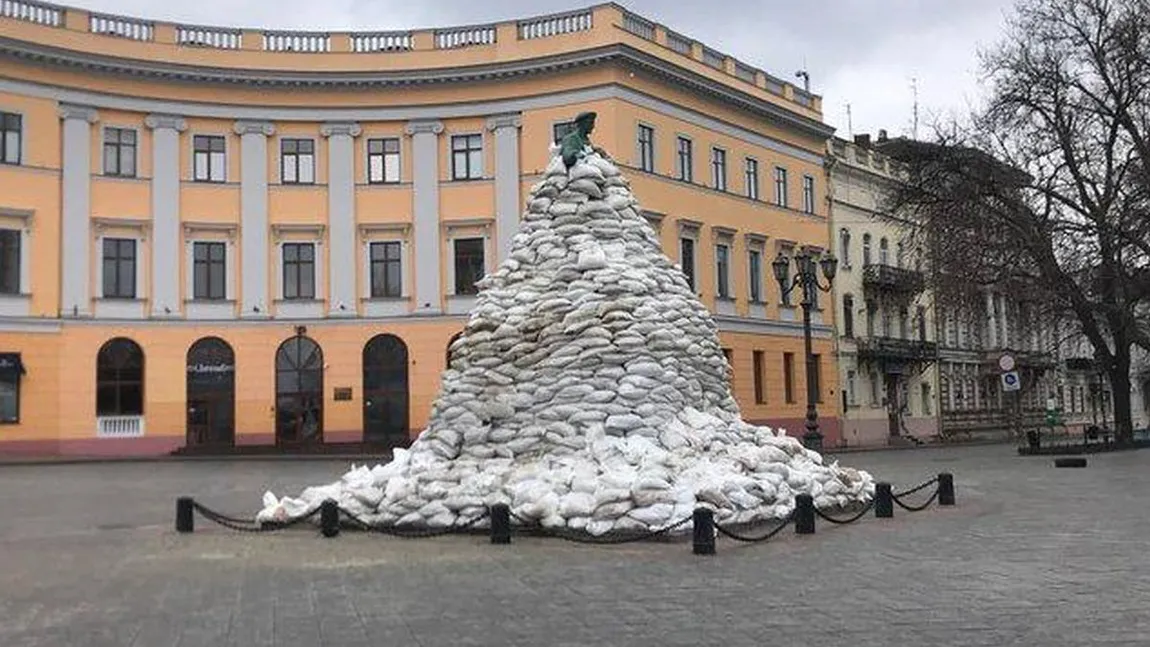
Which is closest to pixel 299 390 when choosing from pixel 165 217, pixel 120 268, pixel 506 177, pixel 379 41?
pixel 120 268

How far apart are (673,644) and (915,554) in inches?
211

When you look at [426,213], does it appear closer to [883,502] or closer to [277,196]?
[277,196]

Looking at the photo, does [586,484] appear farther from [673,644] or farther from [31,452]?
[31,452]

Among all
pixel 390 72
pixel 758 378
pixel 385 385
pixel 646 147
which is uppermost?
pixel 390 72

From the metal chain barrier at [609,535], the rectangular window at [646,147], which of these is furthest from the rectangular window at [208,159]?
the metal chain barrier at [609,535]

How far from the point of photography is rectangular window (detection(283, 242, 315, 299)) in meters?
44.9

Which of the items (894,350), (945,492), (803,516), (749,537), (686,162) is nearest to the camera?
(749,537)

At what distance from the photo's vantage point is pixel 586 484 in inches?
556

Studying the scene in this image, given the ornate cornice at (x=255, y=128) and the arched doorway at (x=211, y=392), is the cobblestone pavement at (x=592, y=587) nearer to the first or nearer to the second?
the arched doorway at (x=211, y=392)

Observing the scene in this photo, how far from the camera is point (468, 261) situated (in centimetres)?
4553

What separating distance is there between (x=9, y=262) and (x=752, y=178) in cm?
3009

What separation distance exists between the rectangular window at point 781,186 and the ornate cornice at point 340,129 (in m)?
19.5

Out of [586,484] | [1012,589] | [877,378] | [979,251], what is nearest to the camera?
[1012,589]

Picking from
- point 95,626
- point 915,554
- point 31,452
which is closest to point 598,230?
point 915,554
